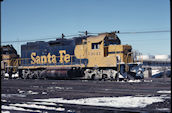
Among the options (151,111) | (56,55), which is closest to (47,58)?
(56,55)

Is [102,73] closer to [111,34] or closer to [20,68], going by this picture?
[111,34]

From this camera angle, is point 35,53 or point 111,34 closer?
point 111,34

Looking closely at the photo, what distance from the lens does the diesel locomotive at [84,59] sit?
1861cm

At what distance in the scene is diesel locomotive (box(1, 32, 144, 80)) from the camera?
1861 centimetres

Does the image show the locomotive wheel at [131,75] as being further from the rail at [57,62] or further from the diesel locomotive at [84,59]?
the rail at [57,62]

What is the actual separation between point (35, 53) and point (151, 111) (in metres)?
18.8

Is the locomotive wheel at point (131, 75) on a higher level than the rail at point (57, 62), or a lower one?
lower

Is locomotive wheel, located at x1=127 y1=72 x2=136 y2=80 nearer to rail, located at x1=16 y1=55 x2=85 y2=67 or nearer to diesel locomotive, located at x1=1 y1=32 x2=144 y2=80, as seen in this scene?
diesel locomotive, located at x1=1 y1=32 x2=144 y2=80

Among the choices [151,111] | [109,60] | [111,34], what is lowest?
[151,111]

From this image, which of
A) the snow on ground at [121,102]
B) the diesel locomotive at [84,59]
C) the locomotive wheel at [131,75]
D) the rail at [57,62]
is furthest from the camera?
the rail at [57,62]

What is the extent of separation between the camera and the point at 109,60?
18.9 metres

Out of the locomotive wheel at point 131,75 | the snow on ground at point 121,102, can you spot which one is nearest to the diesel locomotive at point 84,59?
the locomotive wheel at point 131,75

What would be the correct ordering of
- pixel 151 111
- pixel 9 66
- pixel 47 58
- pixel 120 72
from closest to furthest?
pixel 151 111, pixel 120 72, pixel 47 58, pixel 9 66

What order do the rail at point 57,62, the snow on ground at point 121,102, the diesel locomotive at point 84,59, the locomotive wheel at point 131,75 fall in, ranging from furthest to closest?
the rail at point 57,62, the diesel locomotive at point 84,59, the locomotive wheel at point 131,75, the snow on ground at point 121,102
